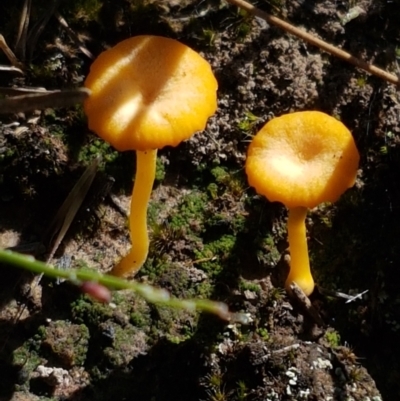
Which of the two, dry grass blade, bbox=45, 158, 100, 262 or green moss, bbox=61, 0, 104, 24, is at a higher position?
green moss, bbox=61, 0, 104, 24

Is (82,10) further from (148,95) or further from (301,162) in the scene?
(301,162)

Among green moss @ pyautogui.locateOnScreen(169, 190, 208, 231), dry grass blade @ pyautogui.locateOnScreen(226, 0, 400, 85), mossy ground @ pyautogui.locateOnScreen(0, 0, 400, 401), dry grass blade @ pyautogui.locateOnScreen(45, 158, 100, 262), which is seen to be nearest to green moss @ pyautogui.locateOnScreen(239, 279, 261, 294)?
mossy ground @ pyautogui.locateOnScreen(0, 0, 400, 401)

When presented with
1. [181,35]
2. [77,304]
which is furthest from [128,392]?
[181,35]

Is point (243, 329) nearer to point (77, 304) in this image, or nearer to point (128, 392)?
point (128, 392)

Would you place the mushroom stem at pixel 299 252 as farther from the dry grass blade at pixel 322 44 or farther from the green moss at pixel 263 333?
the dry grass blade at pixel 322 44

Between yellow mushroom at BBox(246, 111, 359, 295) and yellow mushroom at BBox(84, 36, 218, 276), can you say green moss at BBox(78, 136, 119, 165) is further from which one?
yellow mushroom at BBox(246, 111, 359, 295)

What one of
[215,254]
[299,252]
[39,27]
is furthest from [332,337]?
[39,27]
